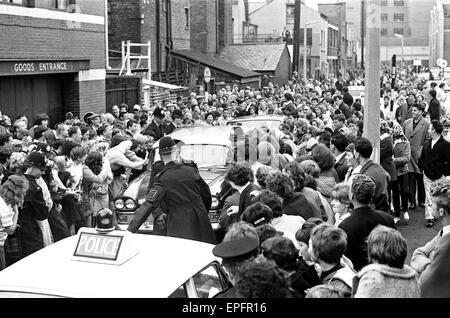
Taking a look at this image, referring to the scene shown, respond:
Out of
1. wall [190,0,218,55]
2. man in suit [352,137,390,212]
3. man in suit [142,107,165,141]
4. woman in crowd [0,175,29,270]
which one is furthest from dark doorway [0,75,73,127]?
wall [190,0,218,55]

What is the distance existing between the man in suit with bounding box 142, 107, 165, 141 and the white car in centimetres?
912

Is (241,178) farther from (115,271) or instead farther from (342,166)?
(115,271)

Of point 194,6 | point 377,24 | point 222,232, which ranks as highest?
point 194,6

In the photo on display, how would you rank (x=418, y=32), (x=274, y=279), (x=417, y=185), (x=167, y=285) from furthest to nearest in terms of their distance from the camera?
(x=418, y=32), (x=417, y=185), (x=167, y=285), (x=274, y=279)

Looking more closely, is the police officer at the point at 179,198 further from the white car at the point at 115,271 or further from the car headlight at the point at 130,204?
the white car at the point at 115,271

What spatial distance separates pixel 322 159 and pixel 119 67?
66.9ft

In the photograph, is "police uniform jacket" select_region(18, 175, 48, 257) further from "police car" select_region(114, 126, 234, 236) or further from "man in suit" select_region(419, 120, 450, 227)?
"man in suit" select_region(419, 120, 450, 227)

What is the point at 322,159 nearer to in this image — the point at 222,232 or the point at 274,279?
the point at 222,232

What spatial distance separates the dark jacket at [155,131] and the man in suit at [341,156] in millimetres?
4719

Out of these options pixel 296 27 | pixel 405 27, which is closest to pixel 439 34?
pixel 405 27

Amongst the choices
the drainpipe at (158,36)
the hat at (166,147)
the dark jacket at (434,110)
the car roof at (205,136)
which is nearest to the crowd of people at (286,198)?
the car roof at (205,136)

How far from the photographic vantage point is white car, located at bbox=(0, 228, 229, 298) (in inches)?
167

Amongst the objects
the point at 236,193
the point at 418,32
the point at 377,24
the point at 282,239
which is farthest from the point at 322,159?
the point at 418,32

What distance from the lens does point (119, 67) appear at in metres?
28.5
